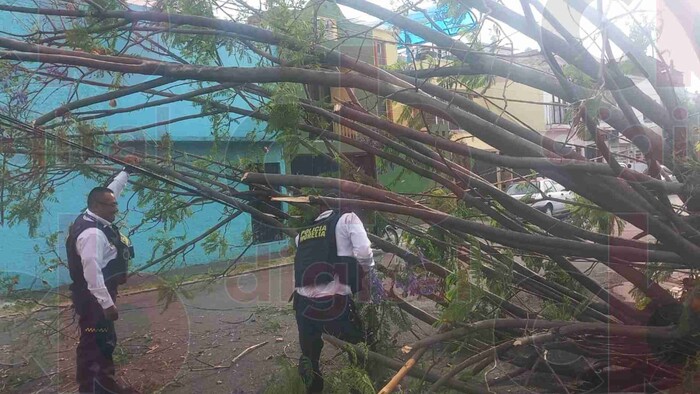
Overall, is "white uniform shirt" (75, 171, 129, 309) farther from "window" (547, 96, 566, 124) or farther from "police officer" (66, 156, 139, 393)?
"window" (547, 96, 566, 124)

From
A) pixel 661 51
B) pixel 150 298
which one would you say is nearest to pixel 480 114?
pixel 661 51

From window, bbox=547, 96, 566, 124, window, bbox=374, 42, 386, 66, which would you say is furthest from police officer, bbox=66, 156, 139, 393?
window, bbox=547, 96, 566, 124

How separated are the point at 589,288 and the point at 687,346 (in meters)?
0.82

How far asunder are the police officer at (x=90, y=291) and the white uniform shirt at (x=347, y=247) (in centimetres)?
136

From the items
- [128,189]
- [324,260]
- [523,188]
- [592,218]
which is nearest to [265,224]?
[324,260]

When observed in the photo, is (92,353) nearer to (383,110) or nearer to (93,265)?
(93,265)

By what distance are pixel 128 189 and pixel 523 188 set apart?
3311 mm

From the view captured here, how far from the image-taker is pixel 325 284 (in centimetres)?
431

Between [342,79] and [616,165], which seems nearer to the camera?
[616,165]

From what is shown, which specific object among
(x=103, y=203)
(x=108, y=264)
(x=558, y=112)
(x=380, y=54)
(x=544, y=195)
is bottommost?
(x=108, y=264)

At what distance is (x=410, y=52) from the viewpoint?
4324 millimetres

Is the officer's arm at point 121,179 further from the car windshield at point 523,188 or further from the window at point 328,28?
the car windshield at point 523,188

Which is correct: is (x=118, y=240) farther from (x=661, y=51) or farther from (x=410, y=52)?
(x=661, y=51)

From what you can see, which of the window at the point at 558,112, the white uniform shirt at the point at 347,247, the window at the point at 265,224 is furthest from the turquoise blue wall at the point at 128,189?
the window at the point at 558,112
